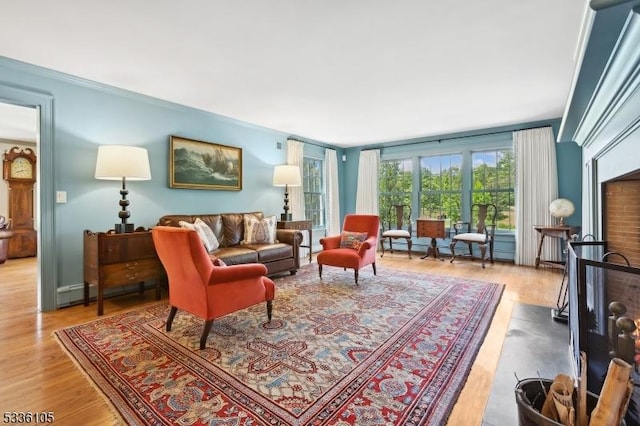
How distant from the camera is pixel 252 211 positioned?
5.11m

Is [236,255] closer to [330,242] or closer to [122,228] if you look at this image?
[122,228]

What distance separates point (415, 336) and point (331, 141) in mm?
4808

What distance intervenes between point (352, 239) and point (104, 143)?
3.18 metres

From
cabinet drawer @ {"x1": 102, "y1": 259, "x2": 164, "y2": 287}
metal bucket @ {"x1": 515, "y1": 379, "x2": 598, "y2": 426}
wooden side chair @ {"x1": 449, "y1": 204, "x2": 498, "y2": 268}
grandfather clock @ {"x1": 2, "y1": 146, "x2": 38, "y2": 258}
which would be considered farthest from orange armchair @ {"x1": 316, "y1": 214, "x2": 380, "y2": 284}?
grandfather clock @ {"x1": 2, "y1": 146, "x2": 38, "y2": 258}

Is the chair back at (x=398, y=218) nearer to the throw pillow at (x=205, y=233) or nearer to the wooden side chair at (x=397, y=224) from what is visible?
the wooden side chair at (x=397, y=224)

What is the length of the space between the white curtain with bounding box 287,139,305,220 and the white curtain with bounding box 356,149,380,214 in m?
1.56

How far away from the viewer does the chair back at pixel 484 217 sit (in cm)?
527

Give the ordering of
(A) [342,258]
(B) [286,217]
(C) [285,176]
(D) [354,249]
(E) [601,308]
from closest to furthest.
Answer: (E) [601,308], (A) [342,258], (D) [354,249], (C) [285,176], (B) [286,217]

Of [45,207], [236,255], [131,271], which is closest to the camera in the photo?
[45,207]

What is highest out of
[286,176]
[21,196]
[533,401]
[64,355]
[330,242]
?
[286,176]

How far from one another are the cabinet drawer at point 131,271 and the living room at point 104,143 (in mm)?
535

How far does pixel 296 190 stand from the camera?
5789 mm

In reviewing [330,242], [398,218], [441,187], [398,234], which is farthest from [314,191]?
[441,187]

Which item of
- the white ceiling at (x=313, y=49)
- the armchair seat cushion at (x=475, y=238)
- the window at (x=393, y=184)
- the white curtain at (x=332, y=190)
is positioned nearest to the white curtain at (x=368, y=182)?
the window at (x=393, y=184)
